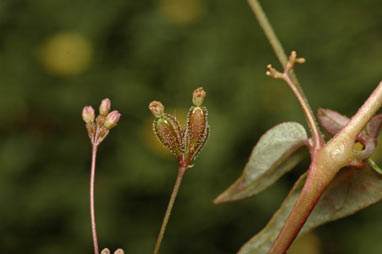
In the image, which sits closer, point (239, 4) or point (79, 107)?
point (79, 107)

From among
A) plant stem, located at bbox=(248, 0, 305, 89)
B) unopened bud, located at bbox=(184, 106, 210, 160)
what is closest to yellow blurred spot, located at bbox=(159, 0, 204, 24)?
plant stem, located at bbox=(248, 0, 305, 89)

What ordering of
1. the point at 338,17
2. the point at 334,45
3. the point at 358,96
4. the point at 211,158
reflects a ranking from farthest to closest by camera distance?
the point at 338,17 → the point at 334,45 → the point at 358,96 → the point at 211,158

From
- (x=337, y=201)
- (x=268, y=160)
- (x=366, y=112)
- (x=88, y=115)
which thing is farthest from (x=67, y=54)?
(x=366, y=112)

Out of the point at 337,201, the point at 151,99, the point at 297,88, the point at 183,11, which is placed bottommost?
the point at 337,201

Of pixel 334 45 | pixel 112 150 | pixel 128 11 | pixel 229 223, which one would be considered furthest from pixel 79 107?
pixel 334 45

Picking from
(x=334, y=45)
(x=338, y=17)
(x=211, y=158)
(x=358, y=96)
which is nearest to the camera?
(x=211, y=158)

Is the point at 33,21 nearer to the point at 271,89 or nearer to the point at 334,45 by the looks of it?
the point at 271,89

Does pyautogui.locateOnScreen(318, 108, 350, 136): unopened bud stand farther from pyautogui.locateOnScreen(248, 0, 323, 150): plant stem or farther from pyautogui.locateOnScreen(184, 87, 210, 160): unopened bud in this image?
pyautogui.locateOnScreen(184, 87, 210, 160): unopened bud

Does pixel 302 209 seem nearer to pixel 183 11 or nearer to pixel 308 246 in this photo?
pixel 308 246
